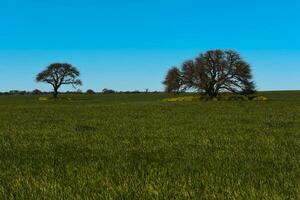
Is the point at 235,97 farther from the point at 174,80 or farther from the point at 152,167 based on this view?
the point at 152,167

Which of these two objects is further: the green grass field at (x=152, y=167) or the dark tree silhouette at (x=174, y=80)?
the dark tree silhouette at (x=174, y=80)

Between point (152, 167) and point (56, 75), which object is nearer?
point (152, 167)

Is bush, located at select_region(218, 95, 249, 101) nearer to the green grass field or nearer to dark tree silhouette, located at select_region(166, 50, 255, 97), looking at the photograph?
dark tree silhouette, located at select_region(166, 50, 255, 97)

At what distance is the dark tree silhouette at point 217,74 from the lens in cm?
8244

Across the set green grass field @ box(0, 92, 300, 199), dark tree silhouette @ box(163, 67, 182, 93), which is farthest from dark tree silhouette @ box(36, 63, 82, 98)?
green grass field @ box(0, 92, 300, 199)

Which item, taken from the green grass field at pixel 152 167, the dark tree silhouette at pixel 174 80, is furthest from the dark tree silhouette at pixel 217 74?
the green grass field at pixel 152 167

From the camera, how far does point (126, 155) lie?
12.8m

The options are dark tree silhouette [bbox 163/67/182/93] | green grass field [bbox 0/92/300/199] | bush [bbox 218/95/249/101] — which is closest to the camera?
green grass field [bbox 0/92/300/199]

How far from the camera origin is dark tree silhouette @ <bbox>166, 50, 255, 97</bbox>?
82438 mm

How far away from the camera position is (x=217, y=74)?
83812 mm

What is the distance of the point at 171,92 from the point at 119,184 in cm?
7731

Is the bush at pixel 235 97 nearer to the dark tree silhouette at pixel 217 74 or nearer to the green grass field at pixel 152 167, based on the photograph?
the dark tree silhouette at pixel 217 74

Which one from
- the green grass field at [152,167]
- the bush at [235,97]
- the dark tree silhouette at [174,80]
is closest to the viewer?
the green grass field at [152,167]

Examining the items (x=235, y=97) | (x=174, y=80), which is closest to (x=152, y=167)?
(x=235, y=97)
